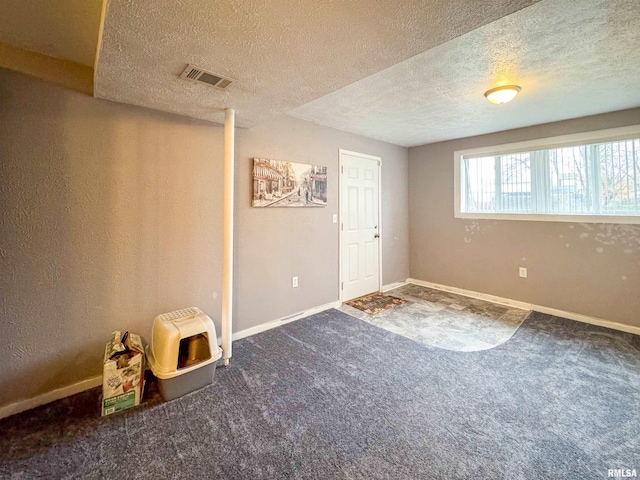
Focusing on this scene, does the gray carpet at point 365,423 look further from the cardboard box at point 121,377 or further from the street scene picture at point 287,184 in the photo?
the street scene picture at point 287,184

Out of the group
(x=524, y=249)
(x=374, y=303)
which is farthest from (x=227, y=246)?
(x=524, y=249)

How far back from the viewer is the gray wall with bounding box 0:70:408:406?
5.86ft

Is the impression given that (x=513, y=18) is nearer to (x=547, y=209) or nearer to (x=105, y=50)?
(x=105, y=50)

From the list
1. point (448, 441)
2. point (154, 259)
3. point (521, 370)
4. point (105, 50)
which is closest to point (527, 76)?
point (521, 370)

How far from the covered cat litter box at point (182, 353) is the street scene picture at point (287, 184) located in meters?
1.34

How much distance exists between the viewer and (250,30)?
1.27 metres

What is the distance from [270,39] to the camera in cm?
134

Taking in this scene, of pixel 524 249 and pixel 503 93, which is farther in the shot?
pixel 524 249

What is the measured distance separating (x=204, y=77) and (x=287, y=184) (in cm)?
149

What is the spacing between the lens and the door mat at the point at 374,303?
3637 mm

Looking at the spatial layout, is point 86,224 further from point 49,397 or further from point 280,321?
point 280,321

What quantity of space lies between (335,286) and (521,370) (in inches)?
84.1

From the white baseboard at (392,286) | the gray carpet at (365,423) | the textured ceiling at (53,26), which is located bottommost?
the gray carpet at (365,423)

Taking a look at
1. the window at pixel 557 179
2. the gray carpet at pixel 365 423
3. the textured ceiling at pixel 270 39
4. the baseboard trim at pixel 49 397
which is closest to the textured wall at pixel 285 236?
the gray carpet at pixel 365 423
